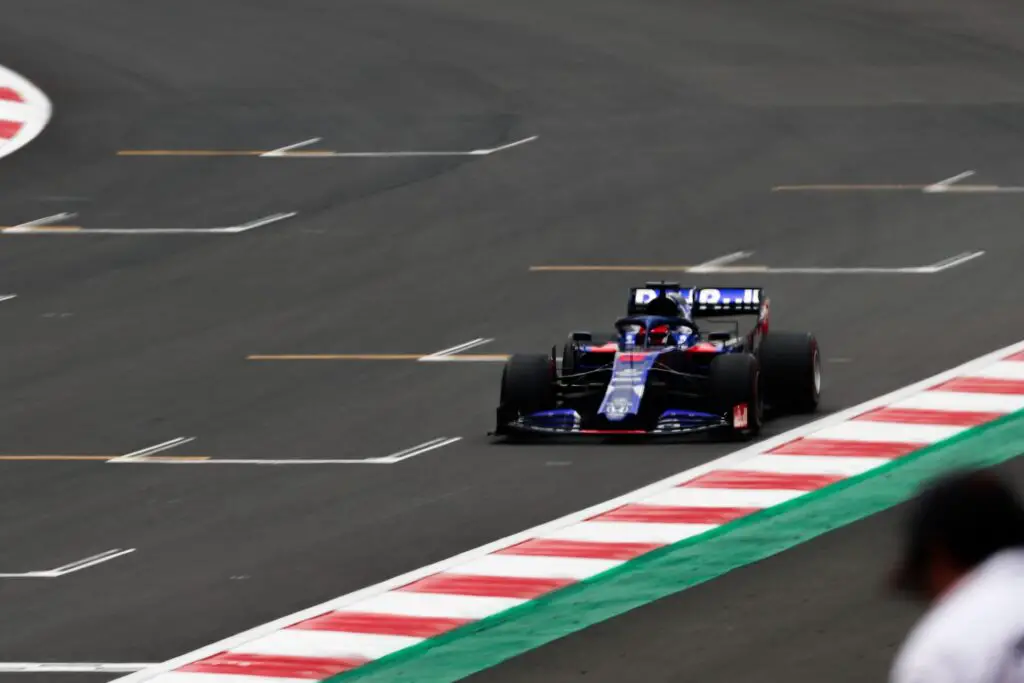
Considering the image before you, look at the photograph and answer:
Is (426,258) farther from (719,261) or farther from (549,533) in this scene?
(549,533)

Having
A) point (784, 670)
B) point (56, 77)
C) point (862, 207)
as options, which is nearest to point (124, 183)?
point (56, 77)

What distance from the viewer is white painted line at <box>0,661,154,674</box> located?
37.4ft

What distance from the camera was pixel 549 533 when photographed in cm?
1407

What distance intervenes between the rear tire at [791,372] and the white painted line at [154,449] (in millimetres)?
4346

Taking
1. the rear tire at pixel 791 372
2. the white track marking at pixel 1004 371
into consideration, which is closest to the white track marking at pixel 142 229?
the rear tire at pixel 791 372

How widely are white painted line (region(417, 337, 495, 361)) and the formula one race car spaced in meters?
3.10

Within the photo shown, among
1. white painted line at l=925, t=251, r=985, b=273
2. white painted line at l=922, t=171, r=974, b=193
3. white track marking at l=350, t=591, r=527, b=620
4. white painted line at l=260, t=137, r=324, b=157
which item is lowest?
white track marking at l=350, t=591, r=527, b=620

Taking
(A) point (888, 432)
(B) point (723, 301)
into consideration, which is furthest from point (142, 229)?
(A) point (888, 432)

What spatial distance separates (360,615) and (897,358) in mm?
8851

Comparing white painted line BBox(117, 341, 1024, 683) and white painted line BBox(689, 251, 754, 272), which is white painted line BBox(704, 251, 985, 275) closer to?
white painted line BBox(689, 251, 754, 272)

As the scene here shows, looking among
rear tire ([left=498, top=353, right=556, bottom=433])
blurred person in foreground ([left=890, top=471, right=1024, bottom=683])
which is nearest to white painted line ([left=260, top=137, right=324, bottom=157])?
rear tire ([left=498, top=353, right=556, bottom=433])

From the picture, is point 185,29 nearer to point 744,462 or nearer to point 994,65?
point 994,65

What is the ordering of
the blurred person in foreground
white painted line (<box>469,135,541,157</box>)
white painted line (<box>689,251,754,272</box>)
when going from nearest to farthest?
the blurred person in foreground, white painted line (<box>689,251,754,272</box>), white painted line (<box>469,135,541,157</box>)

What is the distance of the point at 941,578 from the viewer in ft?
16.3
